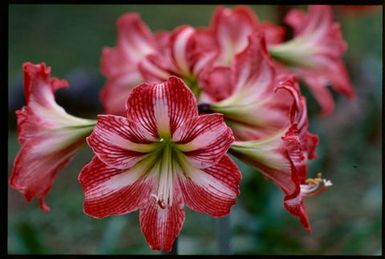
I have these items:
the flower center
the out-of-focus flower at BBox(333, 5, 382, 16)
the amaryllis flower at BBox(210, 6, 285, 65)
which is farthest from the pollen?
the out-of-focus flower at BBox(333, 5, 382, 16)

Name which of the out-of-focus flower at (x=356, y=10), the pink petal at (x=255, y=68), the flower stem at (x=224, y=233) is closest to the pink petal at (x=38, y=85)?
the pink petal at (x=255, y=68)

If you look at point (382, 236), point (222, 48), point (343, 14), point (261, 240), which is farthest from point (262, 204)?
point (343, 14)

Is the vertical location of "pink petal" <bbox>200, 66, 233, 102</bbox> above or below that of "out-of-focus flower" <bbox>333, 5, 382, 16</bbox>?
below

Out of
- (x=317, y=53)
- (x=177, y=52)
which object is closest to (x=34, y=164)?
(x=177, y=52)

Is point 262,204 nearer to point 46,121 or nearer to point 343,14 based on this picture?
point 46,121

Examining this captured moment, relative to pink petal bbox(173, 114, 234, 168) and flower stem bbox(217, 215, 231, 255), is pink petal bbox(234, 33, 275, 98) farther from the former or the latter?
flower stem bbox(217, 215, 231, 255)

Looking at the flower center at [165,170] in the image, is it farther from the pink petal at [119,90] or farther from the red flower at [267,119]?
the pink petal at [119,90]
